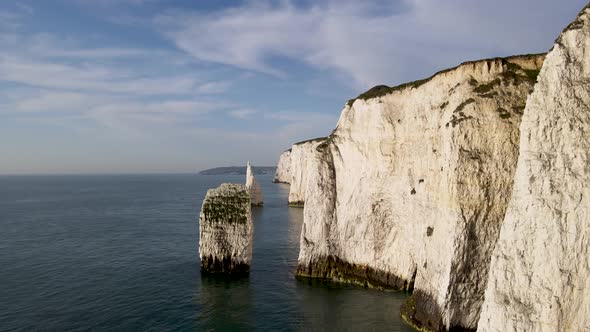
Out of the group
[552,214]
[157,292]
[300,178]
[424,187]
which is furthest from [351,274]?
[300,178]

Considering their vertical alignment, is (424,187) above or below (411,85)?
below

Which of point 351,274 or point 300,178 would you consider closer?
point 351,274

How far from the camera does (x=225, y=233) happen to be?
41.6 metres

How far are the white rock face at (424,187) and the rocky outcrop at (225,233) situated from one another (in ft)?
21.2

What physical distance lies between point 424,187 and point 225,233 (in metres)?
21.4

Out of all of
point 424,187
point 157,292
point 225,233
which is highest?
point 424,187

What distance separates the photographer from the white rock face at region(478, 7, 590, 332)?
57.3 feet

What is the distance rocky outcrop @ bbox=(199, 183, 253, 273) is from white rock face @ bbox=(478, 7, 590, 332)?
26.8 m

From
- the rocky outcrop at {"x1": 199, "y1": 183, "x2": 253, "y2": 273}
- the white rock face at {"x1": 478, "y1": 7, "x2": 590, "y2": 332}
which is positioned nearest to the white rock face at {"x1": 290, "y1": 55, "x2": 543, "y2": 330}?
the white rock face at {"x1": 478, "y1": 7, "x2": 590, "y2": 332}

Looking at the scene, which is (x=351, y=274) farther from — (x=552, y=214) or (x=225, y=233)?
(x=552, y=214)

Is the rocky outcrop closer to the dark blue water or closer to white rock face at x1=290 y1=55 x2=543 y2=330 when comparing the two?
the dark blue water

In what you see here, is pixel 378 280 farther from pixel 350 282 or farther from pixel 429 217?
pixel 429 217

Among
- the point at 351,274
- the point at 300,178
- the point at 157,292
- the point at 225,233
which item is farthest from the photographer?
the point at 300,178

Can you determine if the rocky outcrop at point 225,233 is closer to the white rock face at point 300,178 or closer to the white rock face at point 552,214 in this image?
the white rock face at point 552,214
